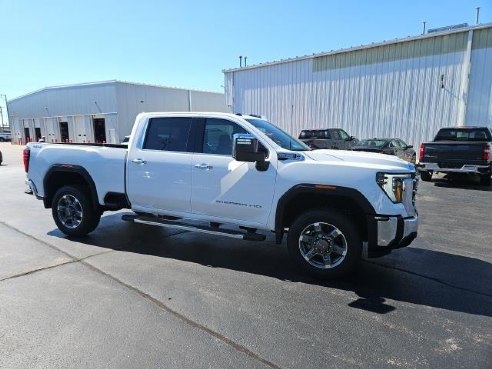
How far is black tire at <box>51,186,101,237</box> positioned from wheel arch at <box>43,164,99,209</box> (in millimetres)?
133

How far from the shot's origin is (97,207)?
6090 millimetres

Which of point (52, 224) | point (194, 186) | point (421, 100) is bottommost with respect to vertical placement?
point (52, 224)

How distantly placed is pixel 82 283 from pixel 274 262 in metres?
2.38

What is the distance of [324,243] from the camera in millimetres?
4453

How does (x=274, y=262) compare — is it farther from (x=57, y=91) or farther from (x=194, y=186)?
(x=57, y=91)

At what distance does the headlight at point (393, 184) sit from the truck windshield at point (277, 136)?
50.0 inches

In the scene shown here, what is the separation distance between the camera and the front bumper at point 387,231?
4109 mm

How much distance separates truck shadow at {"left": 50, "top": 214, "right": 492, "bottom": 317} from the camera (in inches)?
157

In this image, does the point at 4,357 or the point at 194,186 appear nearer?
the point at 4,357

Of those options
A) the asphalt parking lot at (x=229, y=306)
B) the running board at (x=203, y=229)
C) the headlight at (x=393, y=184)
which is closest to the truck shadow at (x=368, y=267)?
the asphalt parking lot at (x=229, y=306)

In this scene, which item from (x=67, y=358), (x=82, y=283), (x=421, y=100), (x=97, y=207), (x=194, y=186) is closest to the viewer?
(x=67, y=358)

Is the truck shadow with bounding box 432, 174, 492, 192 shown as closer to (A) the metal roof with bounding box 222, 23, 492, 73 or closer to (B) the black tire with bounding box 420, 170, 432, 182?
(B) the black tire with bounding box 420, 170, 432, 182

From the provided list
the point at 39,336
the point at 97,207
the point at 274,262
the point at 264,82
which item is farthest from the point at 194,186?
the point at 264,82

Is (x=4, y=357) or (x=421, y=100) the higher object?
(x=421, y=100)
